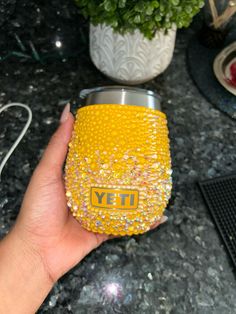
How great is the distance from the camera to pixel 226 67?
88 centimetres

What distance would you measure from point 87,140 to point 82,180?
2.1 inches

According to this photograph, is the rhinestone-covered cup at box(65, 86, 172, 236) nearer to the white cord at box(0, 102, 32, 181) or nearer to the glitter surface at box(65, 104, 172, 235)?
the glitter surface at box(65, 104, 172, 235)

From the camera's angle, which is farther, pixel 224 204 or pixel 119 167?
pixel 224 204

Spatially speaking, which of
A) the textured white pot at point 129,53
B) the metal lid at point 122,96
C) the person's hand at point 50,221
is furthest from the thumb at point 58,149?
the textured white pot at point 129,53

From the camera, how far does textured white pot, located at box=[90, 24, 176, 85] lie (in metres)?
0.74

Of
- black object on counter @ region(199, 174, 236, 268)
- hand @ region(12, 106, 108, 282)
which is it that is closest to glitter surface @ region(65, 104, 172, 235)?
hand @ region(12, 106, 108, 282)

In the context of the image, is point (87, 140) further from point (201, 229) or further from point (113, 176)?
point (201, 229)

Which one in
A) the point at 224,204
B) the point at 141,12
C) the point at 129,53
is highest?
the point at 141,12

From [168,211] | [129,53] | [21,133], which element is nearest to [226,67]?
[129,53]

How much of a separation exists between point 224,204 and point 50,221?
326 millimetres

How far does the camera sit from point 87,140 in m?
0.50

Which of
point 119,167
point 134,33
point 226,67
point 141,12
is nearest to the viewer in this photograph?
point 119,167

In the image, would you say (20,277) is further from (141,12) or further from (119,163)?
(141,12)

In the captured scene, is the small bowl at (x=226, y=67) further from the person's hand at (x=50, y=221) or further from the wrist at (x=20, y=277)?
the wrist at (x=20, y=277)
